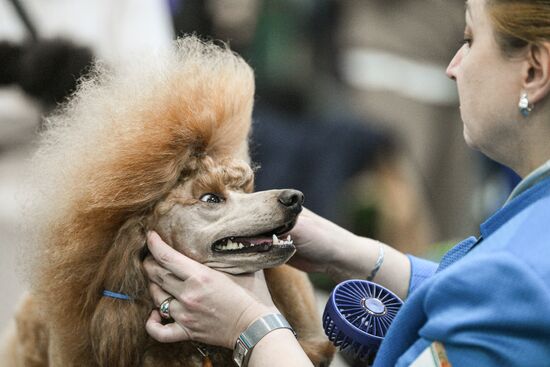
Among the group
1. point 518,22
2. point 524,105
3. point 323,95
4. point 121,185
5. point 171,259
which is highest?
point 518,22

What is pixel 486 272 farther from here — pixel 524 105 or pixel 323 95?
pixel 323 95

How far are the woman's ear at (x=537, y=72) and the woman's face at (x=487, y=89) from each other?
0.6 inches

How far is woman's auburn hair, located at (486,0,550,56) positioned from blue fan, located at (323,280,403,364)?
0.56 meters

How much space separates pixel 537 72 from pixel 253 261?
0.62 m

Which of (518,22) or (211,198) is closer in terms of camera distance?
(518,22)

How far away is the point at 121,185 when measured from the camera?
4.81ft

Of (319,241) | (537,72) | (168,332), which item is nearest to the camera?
(537,72)

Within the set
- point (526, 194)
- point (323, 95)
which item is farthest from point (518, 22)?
point (323, 95)

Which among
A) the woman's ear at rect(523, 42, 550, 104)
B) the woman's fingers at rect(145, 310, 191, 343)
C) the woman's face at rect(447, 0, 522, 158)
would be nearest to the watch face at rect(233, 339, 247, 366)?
the woman's fingers at rect(145, 310, 191, 343)

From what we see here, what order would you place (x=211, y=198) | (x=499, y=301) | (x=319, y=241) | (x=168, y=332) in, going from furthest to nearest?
(x=319, y=241) < (x=211, y=198) < (x=168, y=332) < (x=499, y=301)

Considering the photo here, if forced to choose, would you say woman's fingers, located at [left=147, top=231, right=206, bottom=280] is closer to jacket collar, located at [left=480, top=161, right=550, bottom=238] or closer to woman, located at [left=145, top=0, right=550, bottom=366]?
woman, located at [left=145, top=0, right=550, bottom=366]

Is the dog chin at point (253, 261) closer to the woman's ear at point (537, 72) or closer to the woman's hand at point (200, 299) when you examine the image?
the woman's hand at point (200, 299)

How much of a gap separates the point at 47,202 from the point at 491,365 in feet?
3.08

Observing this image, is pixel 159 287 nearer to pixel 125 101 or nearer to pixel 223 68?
pixel 125 101
